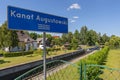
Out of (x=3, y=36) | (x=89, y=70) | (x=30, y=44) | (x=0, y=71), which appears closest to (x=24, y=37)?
(x=30, y=44)

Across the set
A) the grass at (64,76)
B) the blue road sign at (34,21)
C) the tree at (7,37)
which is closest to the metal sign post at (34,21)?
the blue road sign at (34,21)

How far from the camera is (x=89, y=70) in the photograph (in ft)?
36.7

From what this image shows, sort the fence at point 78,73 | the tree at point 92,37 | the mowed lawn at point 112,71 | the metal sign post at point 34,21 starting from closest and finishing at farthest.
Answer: the metal sign post at point 34,21, the fence at point 78,73, the mowed lawn at point 112,71, the tree at point 92,37

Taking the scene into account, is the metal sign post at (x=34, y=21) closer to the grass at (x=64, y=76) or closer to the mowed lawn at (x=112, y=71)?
the mowed lawn at (x=112, y=71)

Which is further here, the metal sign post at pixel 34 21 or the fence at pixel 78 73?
the fence at pixel 78 73

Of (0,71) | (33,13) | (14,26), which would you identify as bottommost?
(0,71)

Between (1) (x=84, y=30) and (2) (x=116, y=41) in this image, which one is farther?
(1) (x=84, y=30)

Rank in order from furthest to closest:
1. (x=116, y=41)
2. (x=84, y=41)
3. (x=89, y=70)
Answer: (x=84, y=41) < (x=116, y=41) < (x=89, y=70)

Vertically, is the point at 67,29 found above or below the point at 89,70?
above

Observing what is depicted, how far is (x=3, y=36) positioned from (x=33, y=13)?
42112 mm

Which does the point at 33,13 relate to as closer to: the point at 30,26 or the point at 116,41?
the point at 30,26

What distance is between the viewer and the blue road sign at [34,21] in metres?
3.94

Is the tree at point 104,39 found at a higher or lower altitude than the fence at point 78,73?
higher

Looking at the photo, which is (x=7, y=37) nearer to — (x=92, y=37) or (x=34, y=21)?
(x=34, y=21)
